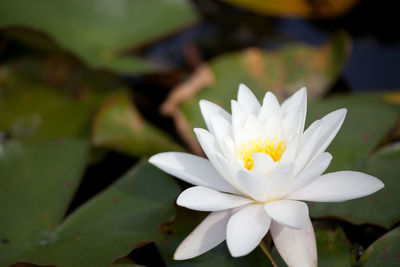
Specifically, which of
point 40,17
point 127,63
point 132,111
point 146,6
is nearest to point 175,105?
point 132,111

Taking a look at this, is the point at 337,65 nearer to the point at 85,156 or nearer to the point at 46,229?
the point at 85,156

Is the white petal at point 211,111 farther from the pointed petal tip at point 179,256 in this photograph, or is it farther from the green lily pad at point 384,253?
the green lily pad at point 384,253

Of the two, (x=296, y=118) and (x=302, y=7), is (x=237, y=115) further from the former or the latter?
(x=302, y=7)

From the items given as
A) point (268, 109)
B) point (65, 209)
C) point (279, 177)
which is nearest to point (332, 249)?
point (279, 177)

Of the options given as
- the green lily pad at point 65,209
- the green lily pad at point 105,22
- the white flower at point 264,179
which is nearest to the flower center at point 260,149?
the white flower at point 264,179

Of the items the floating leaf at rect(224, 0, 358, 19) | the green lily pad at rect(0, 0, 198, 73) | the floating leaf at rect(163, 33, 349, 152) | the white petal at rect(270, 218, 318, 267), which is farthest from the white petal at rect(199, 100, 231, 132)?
the floating leaf at rect(224, 0, 358, 19)

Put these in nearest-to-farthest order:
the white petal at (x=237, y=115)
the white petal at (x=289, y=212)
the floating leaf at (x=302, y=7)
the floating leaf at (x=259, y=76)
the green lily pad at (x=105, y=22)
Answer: the white petal at (x=289, y=212)
the white petal at (x=237, y=115)
the floating leaf at (x=259, y=76)
the green lily pad at (x=105, y=22)
the floating leaf at (x=302, y=7)
